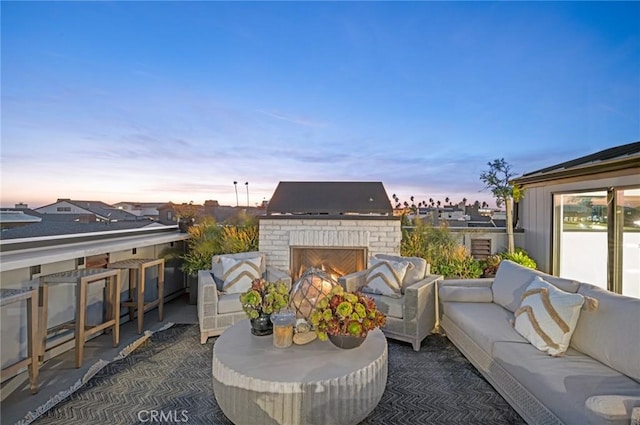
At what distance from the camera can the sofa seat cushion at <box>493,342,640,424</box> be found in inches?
63.0

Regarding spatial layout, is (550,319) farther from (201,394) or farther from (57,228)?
(57,228)

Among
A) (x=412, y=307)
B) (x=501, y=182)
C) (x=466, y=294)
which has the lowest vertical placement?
(x=412, y=307)

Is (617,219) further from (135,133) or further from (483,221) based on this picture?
(135,133)

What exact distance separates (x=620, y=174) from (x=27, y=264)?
6.26 m

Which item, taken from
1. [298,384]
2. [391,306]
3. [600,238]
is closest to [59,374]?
[298,384]

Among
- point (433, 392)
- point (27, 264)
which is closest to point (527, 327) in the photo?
point (433, 392)

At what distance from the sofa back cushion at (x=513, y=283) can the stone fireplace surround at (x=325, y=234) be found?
1.69 metres

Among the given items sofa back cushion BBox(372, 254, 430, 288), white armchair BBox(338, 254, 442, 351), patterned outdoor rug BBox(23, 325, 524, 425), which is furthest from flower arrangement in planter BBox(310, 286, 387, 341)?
sofa back cushion BBox(372, 254, 430, 288)

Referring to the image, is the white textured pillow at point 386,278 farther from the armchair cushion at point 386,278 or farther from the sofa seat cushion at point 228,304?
the sofa seat cushion at point 228,304

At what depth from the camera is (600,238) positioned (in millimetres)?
4355

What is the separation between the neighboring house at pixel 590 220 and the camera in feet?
12.8

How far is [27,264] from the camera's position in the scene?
262cm

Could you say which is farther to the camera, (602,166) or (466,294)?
(602,166)

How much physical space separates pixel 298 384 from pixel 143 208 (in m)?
5.27
